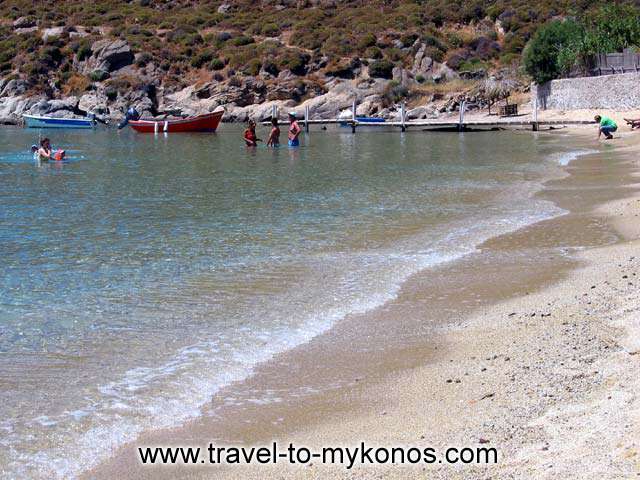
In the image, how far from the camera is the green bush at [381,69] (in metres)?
73.0

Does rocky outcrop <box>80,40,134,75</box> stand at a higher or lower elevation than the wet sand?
higher

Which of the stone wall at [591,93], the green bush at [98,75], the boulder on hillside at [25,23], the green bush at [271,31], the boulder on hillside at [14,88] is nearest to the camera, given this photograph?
the stone wall at [591,93]

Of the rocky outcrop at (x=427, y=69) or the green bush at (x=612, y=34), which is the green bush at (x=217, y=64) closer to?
the rocky outcrop at (x=427, y=69)

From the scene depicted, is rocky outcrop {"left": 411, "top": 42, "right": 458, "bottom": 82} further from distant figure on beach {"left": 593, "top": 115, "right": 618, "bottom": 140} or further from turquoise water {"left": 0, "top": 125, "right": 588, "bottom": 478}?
turquoise water {"left": 0, "top": 125, "right": 588, "bottom": 478}

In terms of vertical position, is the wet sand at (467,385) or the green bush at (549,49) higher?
the green bush at (549,49)

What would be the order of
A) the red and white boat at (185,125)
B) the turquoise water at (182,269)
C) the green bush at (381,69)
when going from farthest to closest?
the green bush at (381,69) → the red and white boat at (185,125) → the turquoise water at (182,269)

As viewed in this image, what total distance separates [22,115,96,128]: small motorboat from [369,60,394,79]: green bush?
24.3 meters

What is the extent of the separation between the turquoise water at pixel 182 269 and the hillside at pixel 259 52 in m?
44.6

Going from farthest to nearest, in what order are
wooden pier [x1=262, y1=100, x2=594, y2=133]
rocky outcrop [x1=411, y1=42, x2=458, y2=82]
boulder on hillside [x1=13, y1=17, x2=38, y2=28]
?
boulder on hillside [x1=13, y1=17, x2=38, y2=28], rocky outcrop [x1=411, y1=42, x2=458, y2=82], wooden pier [x1=262, y1=100, x2=594, y2=133]

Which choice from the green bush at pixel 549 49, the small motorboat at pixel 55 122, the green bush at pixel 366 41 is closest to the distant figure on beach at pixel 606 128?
the green bush at pixel 549 49

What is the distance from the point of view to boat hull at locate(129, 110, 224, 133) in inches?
2058

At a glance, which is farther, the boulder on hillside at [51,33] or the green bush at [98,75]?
the boulder on hillside at [51,33]

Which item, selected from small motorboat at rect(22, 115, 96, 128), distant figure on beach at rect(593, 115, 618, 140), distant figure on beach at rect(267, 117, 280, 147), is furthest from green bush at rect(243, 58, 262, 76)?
distant figure on beach at rect(593, 115, 618, 140)

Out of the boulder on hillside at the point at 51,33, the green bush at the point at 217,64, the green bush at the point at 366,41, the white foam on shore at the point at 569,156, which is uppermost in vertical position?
the boulder on hillside at the point at 51,33
